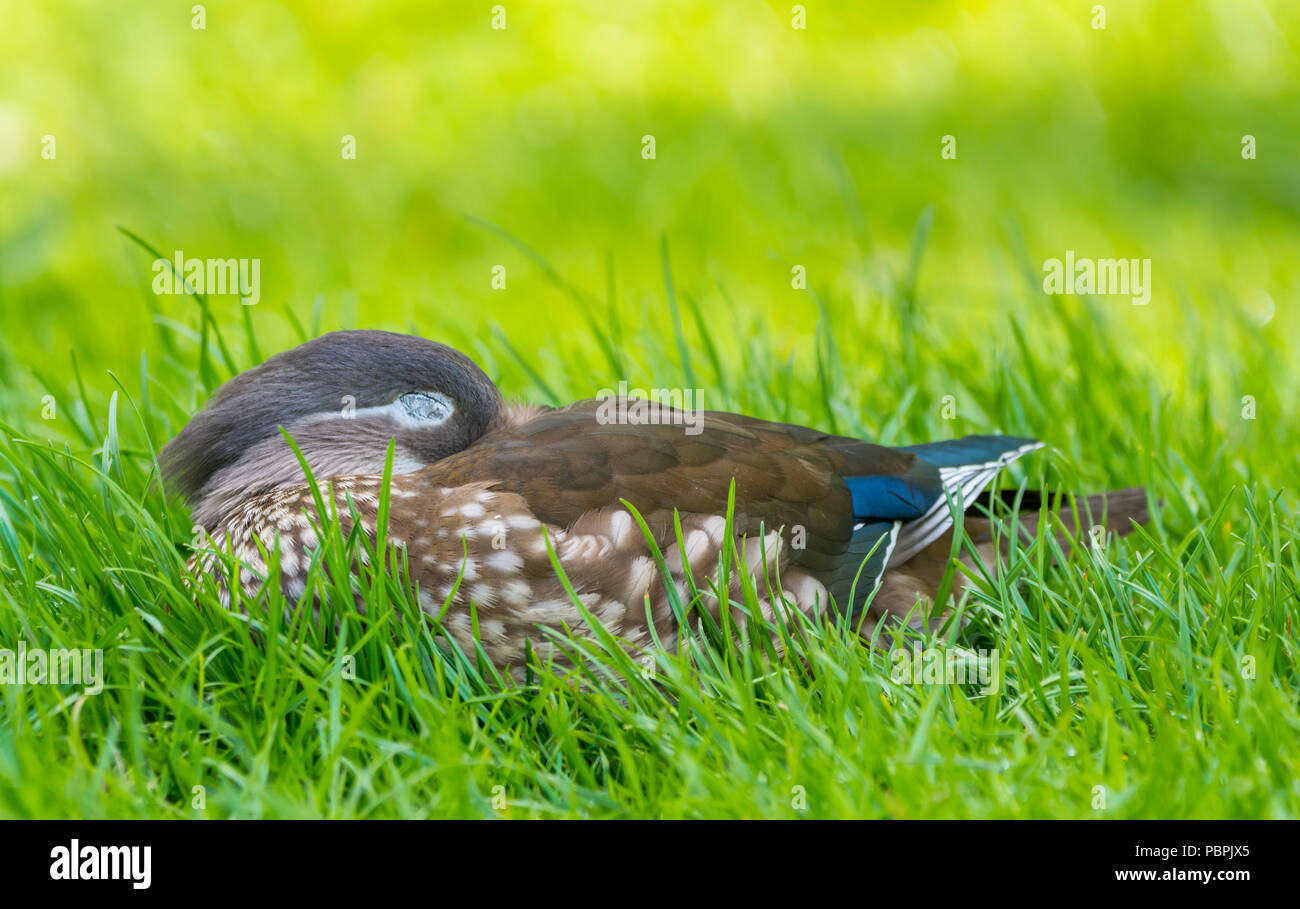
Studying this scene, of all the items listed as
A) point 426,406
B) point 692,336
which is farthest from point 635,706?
point 692,336

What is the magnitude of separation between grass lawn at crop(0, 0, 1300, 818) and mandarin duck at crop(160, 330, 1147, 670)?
0.13m

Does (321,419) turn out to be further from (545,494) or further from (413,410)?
(545,494)

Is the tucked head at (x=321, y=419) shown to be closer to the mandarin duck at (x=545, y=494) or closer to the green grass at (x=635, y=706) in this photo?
the mandarin duck at (x=545, y=494)

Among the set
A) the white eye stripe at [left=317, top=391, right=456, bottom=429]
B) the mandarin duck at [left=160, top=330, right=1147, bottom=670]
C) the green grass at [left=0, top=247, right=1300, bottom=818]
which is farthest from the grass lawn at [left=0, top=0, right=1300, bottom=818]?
the white eye stripe at [left=317, top=391, right=456, bottom=429]

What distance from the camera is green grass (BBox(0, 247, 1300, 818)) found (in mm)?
2268

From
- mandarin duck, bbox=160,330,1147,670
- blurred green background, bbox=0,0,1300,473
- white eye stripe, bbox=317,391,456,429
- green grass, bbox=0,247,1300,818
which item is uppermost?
blurred green background, bbox=0,0,1300,473

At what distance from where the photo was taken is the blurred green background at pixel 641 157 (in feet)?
18.8

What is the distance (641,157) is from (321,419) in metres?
3.94

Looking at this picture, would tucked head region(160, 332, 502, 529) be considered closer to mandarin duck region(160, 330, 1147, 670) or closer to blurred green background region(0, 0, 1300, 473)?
mandarin duck region(160, 330, 1147, 670)

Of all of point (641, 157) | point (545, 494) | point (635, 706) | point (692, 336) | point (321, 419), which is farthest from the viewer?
point (641, 157)

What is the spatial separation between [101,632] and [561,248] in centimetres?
399

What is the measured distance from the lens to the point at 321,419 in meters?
3.08

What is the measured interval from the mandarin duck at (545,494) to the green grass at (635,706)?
122 millimetres
